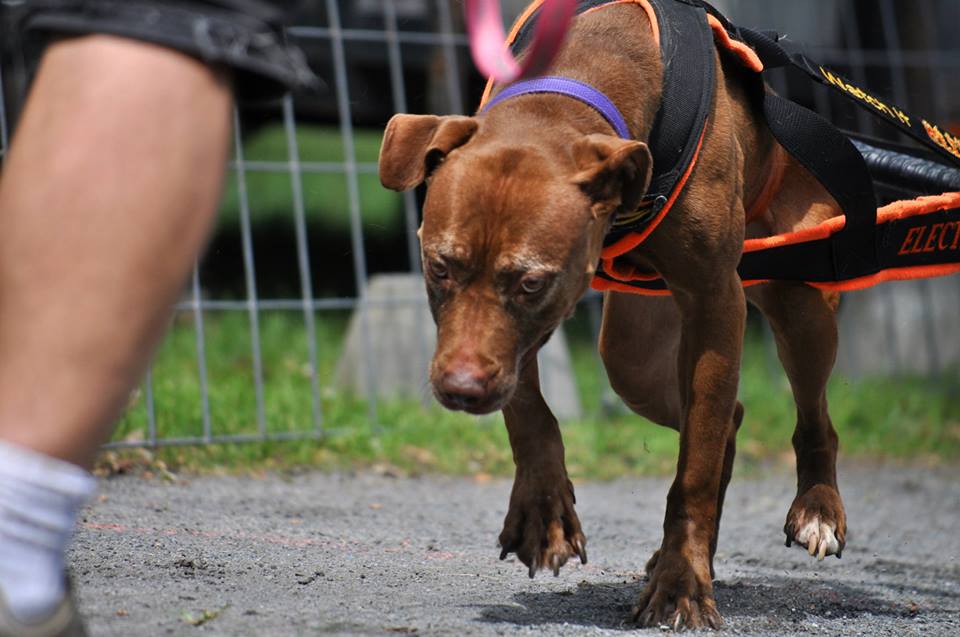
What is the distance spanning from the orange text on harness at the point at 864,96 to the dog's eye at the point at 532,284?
1211mm

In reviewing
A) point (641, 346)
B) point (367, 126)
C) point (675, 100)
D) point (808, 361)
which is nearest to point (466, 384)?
point (675, 100)

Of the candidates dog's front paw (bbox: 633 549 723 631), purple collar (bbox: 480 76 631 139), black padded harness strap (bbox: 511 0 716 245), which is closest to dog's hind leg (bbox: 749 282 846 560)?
dog's front paw (bbox: 633 549 723 631)

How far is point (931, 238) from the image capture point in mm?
3523

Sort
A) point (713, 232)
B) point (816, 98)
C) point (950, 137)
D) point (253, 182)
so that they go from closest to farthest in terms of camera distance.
Answer: 1. point (713, 232)
2. point (950, 137)
3. point (816, 98)
4. point (253, 182)

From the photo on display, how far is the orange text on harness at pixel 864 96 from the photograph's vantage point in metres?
3.40

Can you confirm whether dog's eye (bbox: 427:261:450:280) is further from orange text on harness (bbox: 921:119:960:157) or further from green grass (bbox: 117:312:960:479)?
green grass (bbox: 117:312:960:479)

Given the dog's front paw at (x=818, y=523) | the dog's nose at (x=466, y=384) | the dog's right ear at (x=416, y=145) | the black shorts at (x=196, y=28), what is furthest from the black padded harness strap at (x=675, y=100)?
the black shorts at (x=196, y=28)

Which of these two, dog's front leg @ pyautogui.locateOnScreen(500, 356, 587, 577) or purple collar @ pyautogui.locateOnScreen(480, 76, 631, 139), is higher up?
purple collar @ pyautogui.locateOnScreen(480, 76, 631, 139)

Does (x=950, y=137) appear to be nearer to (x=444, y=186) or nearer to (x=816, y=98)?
(x=444, y=186)

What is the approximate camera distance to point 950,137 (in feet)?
11.9

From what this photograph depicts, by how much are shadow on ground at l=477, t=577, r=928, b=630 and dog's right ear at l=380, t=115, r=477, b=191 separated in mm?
931

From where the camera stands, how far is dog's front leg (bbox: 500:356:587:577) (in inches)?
117

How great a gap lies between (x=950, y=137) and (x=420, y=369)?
3188mm

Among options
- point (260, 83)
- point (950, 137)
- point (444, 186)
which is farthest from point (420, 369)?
point (260, 83)
